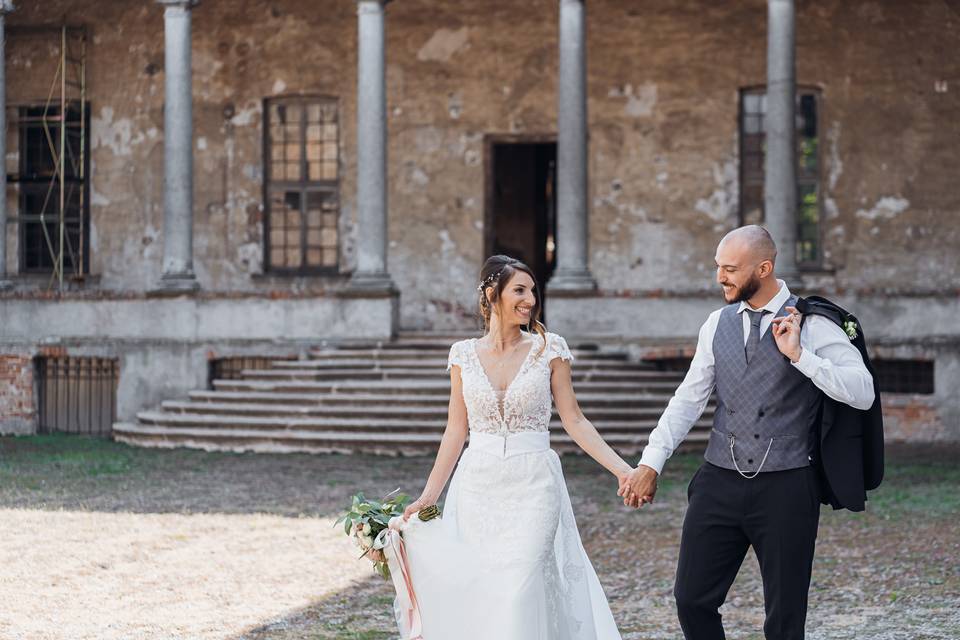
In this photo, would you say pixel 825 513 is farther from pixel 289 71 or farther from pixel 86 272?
pixel 86 272

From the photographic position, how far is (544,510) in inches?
201

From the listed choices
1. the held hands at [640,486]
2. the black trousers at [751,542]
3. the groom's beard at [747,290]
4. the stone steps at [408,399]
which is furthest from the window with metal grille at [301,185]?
the black trousers at [751,542]

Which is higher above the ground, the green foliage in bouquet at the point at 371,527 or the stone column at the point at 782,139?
the stone column at the point at 782,139

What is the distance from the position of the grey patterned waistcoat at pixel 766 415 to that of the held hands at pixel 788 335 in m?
0.09

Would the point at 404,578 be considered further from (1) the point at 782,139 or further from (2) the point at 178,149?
(2) the point at 178,149

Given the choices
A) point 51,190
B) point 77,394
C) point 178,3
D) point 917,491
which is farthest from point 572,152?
point 51,190

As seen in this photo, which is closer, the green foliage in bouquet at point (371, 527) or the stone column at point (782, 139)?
the green foliage in bouquet at point (371, 527)

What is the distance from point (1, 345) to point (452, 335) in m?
5.52

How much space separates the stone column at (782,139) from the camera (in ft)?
51.1

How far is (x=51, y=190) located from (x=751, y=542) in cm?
1666

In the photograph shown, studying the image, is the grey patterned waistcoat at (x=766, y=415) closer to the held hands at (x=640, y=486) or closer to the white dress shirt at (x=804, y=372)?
the white dress shirt at (x=804, y=372)

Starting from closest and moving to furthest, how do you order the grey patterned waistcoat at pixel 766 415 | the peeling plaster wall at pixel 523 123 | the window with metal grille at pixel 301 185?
the grey patterned waistcoat at pixel 766 415, the peeling plaster wall at pixel 523 123, the window with metal grille at pixel 301 185

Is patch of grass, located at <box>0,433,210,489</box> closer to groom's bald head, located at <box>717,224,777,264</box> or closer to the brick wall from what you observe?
the brick wall

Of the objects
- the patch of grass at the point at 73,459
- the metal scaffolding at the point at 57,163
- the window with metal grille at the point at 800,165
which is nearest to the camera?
the patch of grass at the point at 73,459
